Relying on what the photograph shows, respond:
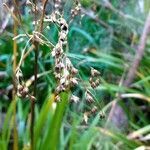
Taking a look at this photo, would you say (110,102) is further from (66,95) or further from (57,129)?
(66,95)

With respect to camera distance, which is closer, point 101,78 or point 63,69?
point 63,69

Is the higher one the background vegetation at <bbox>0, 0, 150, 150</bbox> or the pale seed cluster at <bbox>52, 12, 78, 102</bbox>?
the pale seed cluster at <bbox>52, 12, 78, 102</bbox>

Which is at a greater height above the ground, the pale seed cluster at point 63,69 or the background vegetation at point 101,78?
the pale seed cluster at point 63,69

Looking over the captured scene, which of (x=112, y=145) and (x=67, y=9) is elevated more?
(x=67, y=9)

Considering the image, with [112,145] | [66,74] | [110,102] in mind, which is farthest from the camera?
[110,102]

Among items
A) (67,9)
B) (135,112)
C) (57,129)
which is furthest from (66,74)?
(135,112)

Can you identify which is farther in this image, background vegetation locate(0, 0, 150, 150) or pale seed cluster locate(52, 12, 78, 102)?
background vegetation locate(0, 0, 150, 150)

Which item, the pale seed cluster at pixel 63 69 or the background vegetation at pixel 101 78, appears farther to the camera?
the background vegetation at pixel 101 78

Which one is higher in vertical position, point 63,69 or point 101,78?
point 63,69
